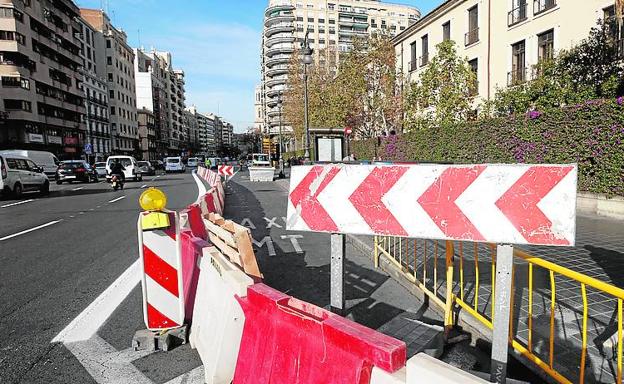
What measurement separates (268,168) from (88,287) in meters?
21.4

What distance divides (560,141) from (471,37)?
55.4 ft

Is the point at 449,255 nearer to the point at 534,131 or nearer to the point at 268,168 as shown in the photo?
the point at 534,131

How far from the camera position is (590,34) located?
16.1 m

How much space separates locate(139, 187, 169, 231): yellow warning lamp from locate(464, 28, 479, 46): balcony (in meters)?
25.8

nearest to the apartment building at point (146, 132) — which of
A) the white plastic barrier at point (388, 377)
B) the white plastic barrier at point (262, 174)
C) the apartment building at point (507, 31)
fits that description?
the white plastic barrier at point (262, 174)

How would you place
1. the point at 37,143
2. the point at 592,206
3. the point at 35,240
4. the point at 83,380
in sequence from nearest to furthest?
the point at 83,380 → the point at 35,240 → the point at 592,206 → the point at 37,143

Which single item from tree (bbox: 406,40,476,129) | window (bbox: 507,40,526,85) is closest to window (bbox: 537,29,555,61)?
window (bbox: 507,40,526,85)

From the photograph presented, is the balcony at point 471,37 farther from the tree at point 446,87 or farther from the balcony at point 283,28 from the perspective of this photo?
the balcony at point 283,28

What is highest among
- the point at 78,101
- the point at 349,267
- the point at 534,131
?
the point at 78,101

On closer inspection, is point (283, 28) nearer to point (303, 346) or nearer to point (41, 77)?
point (41, 77)

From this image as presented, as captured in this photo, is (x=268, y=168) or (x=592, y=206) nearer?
(x=592, y=206)

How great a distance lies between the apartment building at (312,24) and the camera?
100 metres

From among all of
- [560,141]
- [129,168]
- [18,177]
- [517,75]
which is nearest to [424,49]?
[517,75]

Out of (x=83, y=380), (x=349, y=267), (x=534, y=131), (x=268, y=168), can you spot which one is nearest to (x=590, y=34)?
(x=534, y=131)
